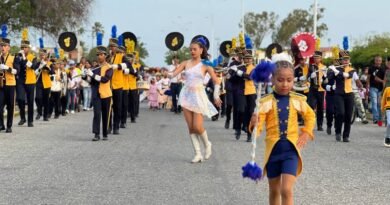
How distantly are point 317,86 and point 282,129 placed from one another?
1259cm

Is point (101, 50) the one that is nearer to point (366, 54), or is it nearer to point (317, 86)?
point (317, 86)

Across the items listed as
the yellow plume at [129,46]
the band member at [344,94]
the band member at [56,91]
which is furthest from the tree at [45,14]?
the band member at [344,94]

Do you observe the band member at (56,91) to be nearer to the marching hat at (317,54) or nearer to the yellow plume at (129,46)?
the yellow plume at (129,46)

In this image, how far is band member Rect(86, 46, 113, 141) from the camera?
48.0ft

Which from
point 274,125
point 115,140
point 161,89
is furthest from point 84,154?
point 161,89

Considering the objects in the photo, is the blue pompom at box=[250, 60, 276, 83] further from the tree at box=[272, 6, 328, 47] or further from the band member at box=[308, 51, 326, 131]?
the tree at box=[272, 6, 328, 47]

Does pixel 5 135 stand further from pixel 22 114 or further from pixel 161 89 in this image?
pixel 161 89

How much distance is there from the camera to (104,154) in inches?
488

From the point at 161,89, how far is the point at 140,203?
24.7 m

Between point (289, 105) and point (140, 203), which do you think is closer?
point (289, 105)

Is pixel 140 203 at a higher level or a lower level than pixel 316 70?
lower

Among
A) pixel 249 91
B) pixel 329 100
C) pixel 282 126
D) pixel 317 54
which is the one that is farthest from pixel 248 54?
pixel 282 126

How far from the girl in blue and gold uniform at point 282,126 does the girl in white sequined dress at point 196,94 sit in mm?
4870

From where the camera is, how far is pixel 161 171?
10375mm
